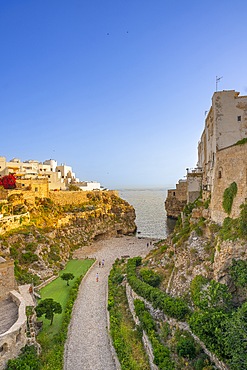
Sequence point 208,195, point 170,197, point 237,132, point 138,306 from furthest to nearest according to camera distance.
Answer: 1. point 170,197
2. point 208,195
3. point 237,132
4. point 138,306

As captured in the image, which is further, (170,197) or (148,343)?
(170,197)

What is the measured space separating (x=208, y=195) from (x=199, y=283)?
10726 millimetres

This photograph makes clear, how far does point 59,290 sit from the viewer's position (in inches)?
928

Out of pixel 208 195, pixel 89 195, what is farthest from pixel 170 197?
pixel 208 195

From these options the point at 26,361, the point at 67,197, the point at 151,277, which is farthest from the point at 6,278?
the point at 67,197

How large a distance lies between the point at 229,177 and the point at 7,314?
16.6 metres

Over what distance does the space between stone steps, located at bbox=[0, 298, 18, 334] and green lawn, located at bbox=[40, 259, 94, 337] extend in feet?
7.76

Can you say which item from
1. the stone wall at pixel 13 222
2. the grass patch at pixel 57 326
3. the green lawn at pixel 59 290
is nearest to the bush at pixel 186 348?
the grass patch at pixel 57 326

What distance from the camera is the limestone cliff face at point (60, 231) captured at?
2731 cm

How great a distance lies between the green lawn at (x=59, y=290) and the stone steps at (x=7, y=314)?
2365 mm

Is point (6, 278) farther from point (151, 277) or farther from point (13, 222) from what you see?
point (13, 222)

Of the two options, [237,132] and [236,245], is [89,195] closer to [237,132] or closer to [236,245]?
[237,132]

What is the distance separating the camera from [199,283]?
51.9 ft

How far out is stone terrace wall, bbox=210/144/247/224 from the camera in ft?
57.2
